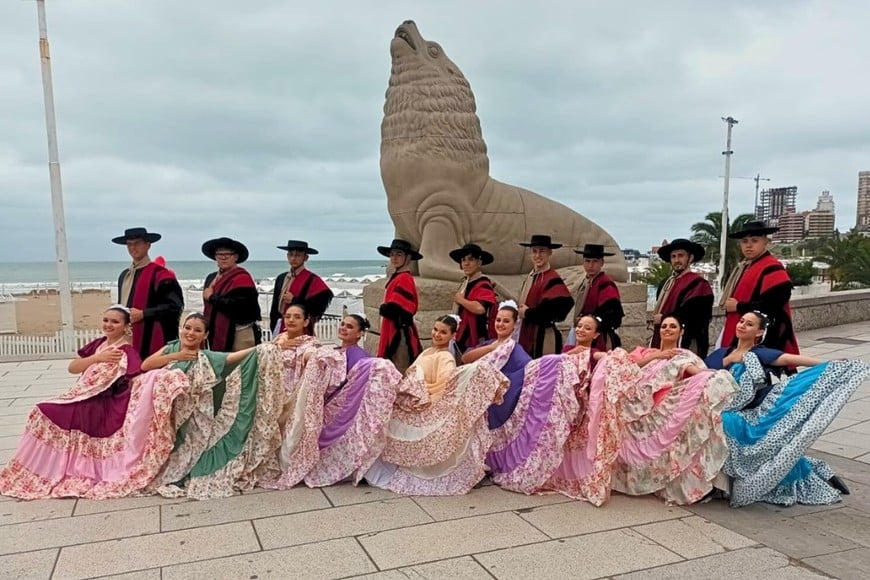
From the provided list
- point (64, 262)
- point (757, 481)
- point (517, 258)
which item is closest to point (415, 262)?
point (517, 258)

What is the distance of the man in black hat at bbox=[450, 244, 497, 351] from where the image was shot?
448cm

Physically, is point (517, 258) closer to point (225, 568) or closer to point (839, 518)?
point (839, 518)

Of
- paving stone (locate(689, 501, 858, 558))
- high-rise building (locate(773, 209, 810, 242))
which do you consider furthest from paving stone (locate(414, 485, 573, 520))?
high-rise building (locate(773, 209, 810, 242))

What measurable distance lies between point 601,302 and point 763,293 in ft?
3.24

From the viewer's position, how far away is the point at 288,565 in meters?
2.56

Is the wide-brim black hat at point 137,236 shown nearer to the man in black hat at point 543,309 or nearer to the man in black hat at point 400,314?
the man in black hat at point 400,314

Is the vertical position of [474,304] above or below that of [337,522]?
above

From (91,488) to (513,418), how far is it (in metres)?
2.30

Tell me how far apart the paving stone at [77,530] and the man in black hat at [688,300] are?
3.10m

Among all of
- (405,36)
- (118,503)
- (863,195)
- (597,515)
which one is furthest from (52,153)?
(863,195)

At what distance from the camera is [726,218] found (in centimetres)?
2162

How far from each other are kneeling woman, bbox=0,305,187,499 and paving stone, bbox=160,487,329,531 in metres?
0.35

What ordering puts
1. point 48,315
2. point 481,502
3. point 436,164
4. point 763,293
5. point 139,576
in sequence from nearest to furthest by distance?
point 139,576, point 481,502, point 763,293, point 436,164, point 48,315

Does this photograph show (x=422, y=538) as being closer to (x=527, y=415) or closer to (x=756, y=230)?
(x=527, y=415)
